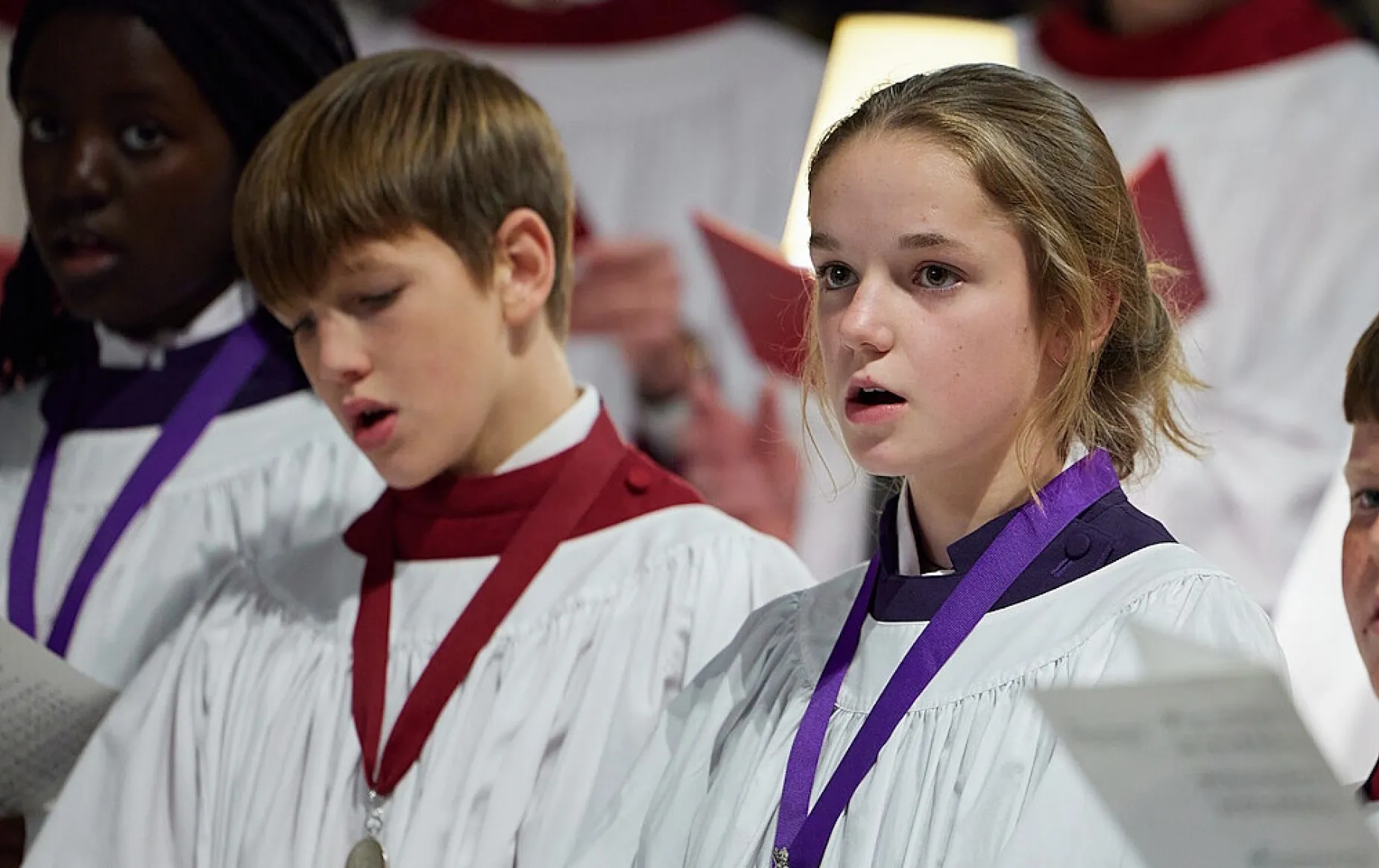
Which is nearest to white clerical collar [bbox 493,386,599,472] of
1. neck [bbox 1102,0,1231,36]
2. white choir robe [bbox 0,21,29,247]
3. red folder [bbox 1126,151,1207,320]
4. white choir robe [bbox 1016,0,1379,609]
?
red folder [bbox 1126,151,1207,320]

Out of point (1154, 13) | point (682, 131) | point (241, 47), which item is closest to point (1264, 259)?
point (1154, 13)

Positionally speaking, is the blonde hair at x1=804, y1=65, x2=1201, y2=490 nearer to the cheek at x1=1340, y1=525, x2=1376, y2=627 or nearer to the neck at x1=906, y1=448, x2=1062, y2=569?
the neck at x1=906, y1=448, x2=1062, y2=569

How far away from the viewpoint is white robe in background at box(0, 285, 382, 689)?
237 centimetres

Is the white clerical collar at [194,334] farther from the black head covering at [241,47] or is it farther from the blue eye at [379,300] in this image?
the blue eye at [379,300]

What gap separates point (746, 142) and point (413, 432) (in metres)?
2.72

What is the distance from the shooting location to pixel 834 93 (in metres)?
3.25

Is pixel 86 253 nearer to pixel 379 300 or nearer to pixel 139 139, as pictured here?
pixel 139 139

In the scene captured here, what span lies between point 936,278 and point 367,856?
88 cm

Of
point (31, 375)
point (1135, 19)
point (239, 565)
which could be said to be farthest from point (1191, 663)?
point (1135, 19)

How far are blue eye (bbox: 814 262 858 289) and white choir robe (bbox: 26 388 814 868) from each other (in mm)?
488

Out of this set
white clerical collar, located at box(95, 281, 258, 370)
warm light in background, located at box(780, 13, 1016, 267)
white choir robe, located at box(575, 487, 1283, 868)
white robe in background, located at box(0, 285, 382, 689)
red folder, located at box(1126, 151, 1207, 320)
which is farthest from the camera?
warm light in background, located at box(780, 13, 1016, 267)

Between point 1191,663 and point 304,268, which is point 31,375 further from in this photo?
point 1191,663

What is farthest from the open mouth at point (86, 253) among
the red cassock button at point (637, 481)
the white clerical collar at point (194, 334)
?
the red cassock button at point (637, 481)

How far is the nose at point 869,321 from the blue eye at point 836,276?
0.04 metres
